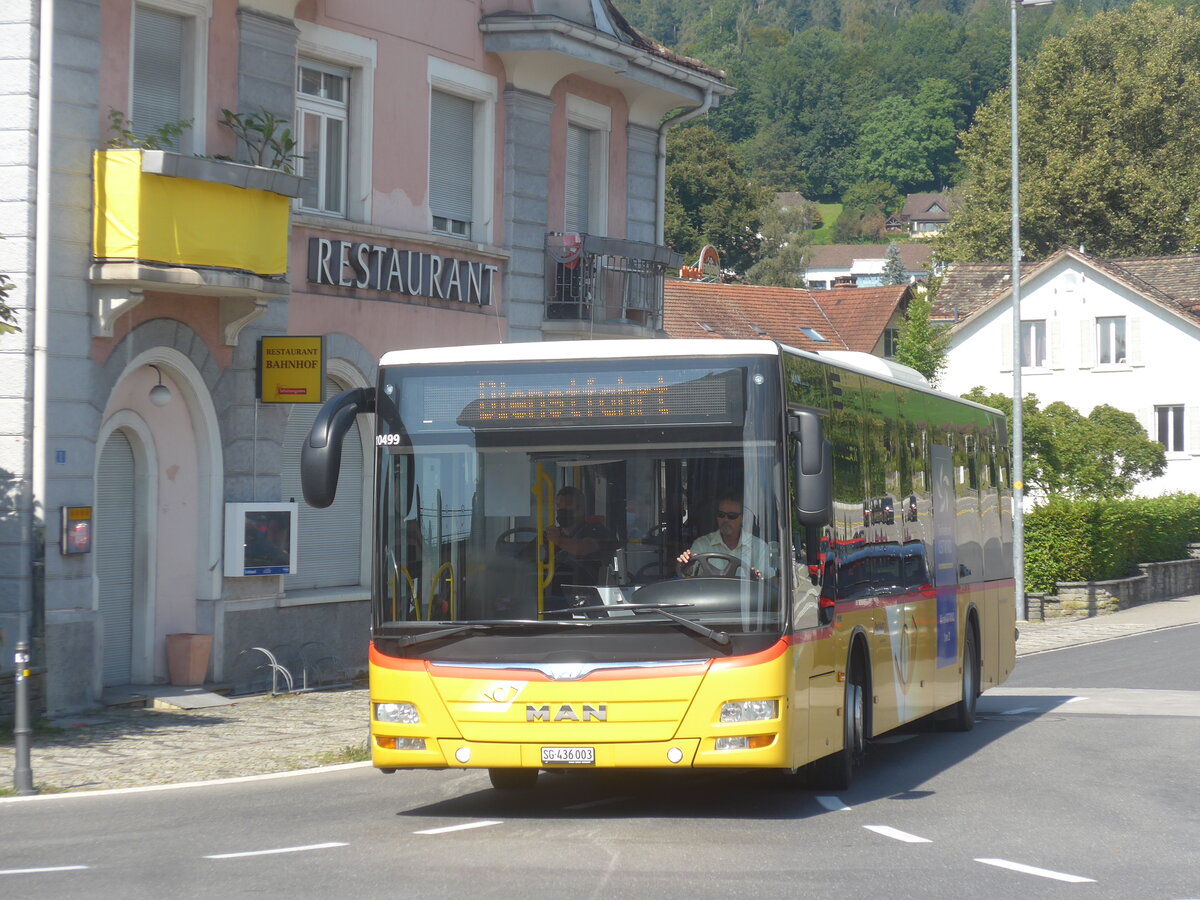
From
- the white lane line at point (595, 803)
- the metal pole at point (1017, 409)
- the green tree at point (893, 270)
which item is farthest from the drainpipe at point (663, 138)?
the green tree at point (893, 270)

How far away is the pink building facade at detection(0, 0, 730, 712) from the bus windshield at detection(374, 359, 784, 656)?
6.52 m

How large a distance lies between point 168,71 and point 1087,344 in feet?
149

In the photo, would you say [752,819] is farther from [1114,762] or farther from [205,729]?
[205,729]

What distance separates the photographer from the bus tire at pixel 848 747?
38.7 ft

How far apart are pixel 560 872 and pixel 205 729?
754cm

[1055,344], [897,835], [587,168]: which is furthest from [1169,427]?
[897,835]

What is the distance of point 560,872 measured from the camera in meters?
8.81

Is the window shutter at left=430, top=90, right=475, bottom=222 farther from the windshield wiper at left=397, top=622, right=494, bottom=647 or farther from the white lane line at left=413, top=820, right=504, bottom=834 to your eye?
the white lane line at left=413, top=820, right=504, bottom=834

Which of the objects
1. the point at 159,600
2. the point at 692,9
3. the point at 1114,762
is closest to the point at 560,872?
the point at 1114,762

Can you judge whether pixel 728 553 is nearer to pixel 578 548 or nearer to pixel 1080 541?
pixel 578 548

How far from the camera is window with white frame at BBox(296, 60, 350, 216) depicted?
20.0 meters

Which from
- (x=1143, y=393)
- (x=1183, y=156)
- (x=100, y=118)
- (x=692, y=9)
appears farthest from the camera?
(x=692, y=9)

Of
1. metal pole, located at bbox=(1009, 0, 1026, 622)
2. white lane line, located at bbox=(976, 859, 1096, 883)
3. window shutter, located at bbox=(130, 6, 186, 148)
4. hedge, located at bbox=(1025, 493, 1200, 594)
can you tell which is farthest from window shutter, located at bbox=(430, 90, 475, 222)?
hedge, located at bbox=(1025, 493, 1200, 594)

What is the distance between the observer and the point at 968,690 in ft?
53.8
